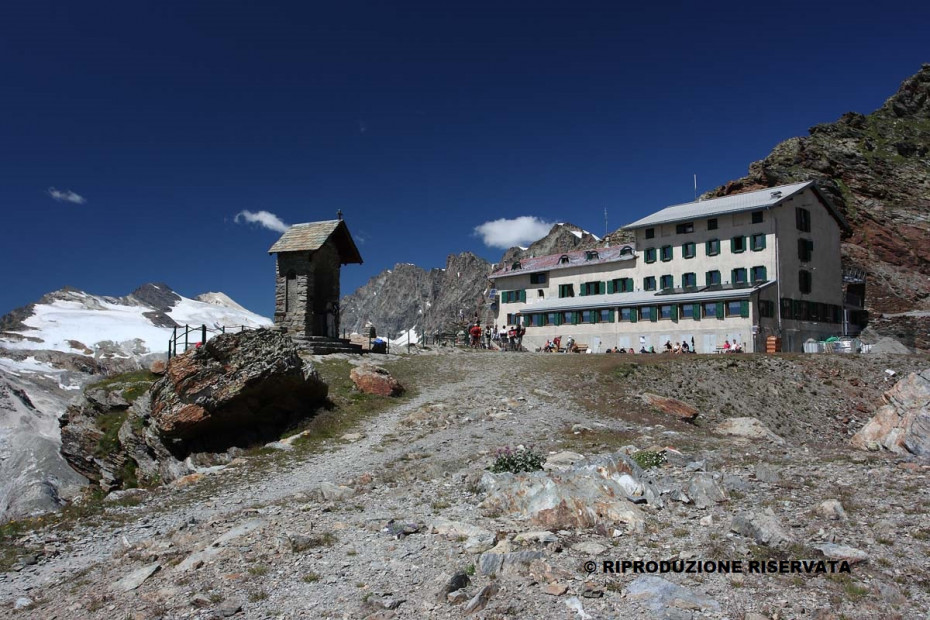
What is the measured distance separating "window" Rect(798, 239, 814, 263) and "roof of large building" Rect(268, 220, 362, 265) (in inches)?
1563

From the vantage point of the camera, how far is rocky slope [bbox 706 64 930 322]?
6325 centimetres

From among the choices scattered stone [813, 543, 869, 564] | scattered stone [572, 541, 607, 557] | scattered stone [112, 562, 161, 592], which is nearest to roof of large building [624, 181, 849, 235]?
scattered stone [813, 543, 869, 564]

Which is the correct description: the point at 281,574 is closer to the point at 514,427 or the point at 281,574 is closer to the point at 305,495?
the point at 305,495

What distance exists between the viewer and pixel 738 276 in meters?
48.5

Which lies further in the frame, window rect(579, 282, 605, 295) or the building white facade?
window rect(579, 282, 605, 295)

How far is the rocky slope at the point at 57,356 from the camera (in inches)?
939

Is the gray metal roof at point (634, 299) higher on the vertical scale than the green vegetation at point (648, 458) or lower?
higher

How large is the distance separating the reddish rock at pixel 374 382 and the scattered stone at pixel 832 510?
17.5 meters

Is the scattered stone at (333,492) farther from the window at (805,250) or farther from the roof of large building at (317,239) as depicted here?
the window at (805,250)

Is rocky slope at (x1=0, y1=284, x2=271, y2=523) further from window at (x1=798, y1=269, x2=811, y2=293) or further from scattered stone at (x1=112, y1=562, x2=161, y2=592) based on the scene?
window at (x1=798, y1=269, x2=811, y2=293)

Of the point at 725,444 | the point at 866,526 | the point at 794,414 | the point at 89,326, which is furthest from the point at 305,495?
the point at 89,326

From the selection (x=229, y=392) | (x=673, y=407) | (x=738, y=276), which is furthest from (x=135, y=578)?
(x=738, y=276)

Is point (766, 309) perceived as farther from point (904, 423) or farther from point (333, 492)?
→ point (333, 492)

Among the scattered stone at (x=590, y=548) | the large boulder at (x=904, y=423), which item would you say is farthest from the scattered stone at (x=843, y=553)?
the large boulder at (x=904, y=423)
